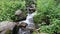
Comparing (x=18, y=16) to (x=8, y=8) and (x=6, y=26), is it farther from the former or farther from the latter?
(x=6, y=26)

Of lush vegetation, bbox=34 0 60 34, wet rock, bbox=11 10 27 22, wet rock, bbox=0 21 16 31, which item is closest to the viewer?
lush vegetation, bbox=34 0 60 34

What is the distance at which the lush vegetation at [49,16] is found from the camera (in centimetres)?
905

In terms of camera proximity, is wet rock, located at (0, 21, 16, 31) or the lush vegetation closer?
the lush vegetation

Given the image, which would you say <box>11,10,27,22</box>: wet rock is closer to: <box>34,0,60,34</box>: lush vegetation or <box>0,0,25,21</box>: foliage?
<box>0,0,25,21</box>: foliage

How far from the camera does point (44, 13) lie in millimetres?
10656

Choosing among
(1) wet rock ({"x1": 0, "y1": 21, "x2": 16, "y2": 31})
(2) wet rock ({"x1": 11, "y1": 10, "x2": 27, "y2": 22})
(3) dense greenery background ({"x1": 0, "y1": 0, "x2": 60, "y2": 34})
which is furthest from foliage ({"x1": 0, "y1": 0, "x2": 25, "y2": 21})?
(1) wet rock ({"x1": 0, "y1": 21, "x2": 16, "y2": 31})

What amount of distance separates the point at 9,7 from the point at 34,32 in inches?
136

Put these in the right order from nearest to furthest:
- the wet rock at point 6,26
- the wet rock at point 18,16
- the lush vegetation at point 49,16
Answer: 1. the lush vegetation at point 49,16
2. the wet rock at point 6,26
3. the wet rock at point 18,16

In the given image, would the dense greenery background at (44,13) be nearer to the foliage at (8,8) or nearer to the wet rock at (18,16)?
the foliage at (8,8)

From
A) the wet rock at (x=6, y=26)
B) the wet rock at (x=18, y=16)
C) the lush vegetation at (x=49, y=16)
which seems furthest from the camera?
the wet rock at (x=18, y=16)

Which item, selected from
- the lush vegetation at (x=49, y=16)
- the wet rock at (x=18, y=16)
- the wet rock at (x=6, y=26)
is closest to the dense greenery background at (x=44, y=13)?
the lush vegetation at (x=49, y=16)

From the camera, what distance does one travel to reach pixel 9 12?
11875mm

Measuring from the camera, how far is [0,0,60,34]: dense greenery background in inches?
359

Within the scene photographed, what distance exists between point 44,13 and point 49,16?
71 centimetres
